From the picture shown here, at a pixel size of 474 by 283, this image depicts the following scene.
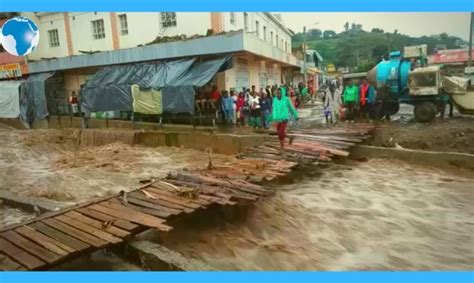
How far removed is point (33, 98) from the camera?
8891 millimetres

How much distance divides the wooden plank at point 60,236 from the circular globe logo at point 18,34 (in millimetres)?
1307

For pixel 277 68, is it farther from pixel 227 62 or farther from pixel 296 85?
pixel 227 62

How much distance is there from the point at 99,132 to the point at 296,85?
4.45 metres

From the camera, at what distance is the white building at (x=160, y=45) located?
5.60 m

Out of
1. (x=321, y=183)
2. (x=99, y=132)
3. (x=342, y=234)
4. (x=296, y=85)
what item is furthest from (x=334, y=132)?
(x=99, y=132)

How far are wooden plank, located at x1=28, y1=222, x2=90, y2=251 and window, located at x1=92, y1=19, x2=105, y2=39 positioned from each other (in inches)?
147

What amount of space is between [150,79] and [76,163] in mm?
2245

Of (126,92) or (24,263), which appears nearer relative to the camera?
(24,263)

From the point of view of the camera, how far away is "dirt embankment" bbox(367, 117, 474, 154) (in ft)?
18.8

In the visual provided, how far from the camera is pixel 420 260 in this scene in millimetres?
2947

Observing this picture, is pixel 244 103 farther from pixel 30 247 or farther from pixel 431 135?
pixel 30 247

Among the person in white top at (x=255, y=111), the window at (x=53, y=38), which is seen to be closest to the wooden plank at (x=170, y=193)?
the window at (x=53, y=38)

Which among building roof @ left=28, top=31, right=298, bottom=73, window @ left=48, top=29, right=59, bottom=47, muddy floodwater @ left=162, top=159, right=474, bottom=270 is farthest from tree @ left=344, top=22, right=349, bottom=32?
window @ left=48, top=29, right=59, bottom=47

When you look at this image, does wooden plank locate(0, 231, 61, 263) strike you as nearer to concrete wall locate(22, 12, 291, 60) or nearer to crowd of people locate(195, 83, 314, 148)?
concrete wall locate(22, 12, 291, 60)
